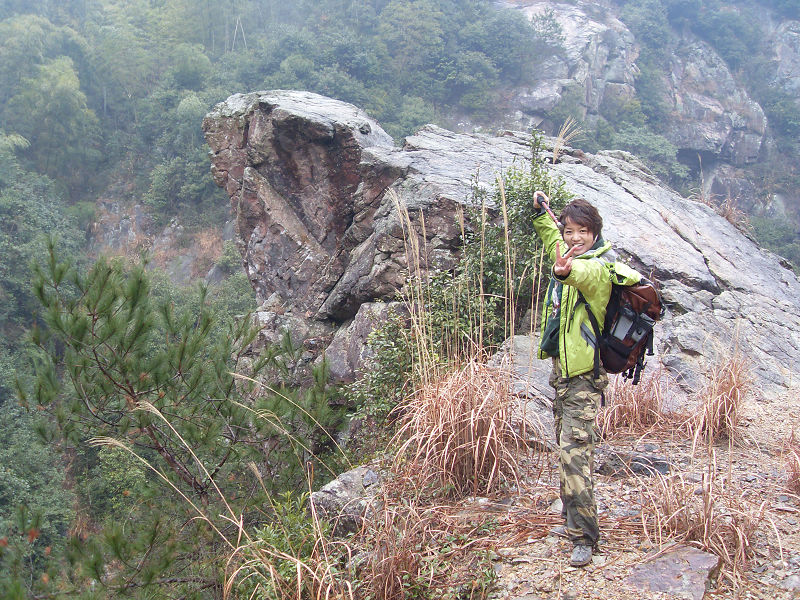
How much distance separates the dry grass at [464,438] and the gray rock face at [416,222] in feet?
6.23

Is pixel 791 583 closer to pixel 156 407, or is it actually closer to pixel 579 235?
pixel 579 235

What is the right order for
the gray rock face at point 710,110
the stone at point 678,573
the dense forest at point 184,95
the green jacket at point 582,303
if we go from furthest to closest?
the gray rock face at point 710,110 → the dense forest at point 184,95 → the green jacket at point 582,303 → the stone at point 678,573

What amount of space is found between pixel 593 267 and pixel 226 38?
30.3 m

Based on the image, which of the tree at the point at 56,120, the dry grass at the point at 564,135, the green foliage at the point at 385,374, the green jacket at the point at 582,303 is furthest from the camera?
the tree at the point at 56,120

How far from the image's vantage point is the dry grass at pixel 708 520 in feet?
7.00

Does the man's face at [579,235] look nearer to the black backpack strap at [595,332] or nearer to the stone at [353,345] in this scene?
the black backpack strap at [595,332]

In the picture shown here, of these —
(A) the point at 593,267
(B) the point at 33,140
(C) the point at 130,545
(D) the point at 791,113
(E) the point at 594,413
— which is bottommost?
(B) the point at 33,140

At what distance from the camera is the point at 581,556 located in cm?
212

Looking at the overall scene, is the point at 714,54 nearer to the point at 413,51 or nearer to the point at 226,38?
the point at 413,51

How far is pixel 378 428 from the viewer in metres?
3.83

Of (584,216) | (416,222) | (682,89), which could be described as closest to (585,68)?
(682,89)

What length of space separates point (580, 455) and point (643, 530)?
408mm

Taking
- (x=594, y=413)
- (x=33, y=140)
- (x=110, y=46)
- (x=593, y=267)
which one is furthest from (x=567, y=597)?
(x=110, y=46)

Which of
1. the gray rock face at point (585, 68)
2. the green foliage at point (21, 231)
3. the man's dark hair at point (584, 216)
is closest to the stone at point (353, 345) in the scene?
the man's dark hair at point (584, 216)
